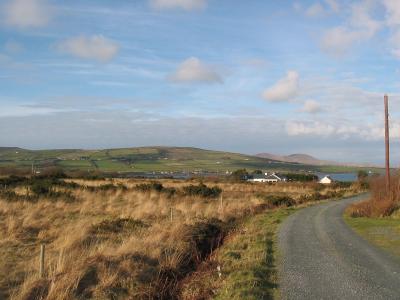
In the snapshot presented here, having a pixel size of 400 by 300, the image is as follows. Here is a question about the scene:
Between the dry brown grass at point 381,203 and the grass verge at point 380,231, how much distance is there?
1177 millimetres

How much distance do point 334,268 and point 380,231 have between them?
882 cm

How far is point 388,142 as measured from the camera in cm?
3189

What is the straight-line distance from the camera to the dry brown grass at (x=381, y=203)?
2605 centimetres

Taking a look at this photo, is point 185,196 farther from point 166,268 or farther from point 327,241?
point 166,268

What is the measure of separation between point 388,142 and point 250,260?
76.4 ft

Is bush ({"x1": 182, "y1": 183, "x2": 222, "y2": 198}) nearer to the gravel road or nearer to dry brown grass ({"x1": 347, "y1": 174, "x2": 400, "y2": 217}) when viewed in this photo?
dry brown grass ({"x1": 347, "y1": 174, "x2": 400, "y2": 217})

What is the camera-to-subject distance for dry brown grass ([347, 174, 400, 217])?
26047 millimetres

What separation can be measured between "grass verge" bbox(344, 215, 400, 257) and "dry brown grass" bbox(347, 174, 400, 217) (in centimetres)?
118

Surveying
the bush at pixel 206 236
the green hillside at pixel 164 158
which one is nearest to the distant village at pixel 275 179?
the green hillside at pixel 164 158

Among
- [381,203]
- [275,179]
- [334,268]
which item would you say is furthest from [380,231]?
[275,179]

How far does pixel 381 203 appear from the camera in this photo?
26859 millimetres

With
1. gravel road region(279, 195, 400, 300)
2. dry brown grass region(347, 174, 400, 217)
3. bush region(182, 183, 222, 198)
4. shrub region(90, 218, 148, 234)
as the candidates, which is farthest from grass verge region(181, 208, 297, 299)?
bush region(182, 183, 222, 198)

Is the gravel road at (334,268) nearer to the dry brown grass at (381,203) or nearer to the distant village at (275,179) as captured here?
the dry brown grass at (381,203)

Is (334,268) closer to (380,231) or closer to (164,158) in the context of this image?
(380,231)
